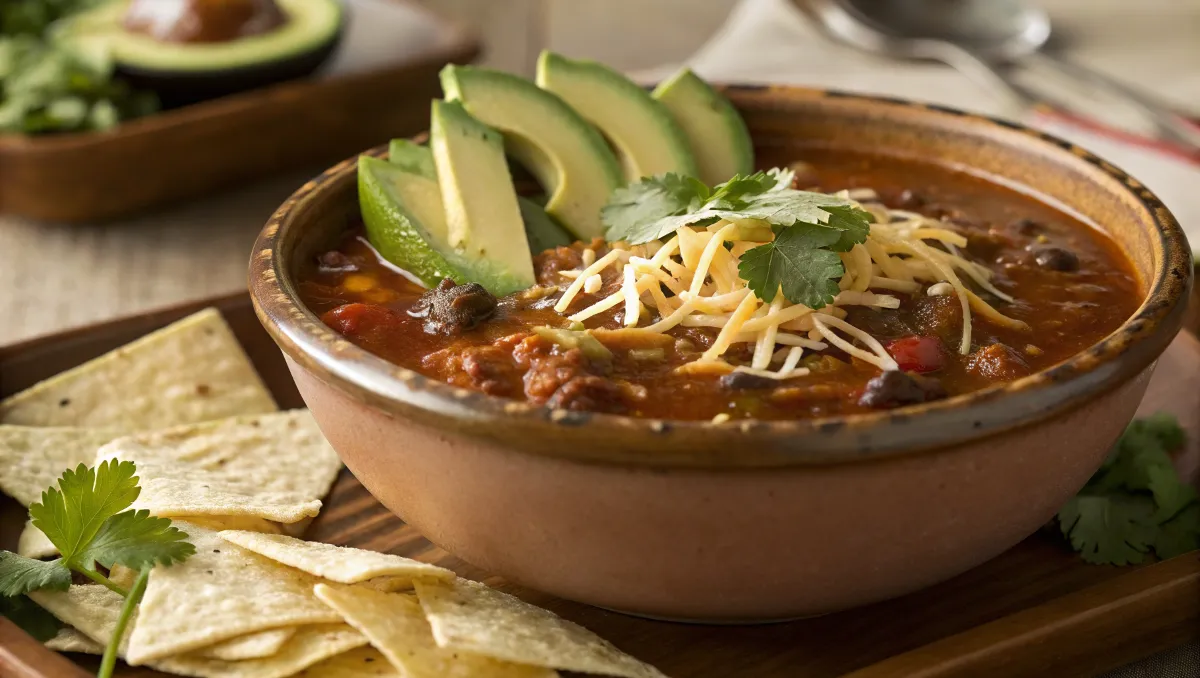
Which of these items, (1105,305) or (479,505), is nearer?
(479,505)

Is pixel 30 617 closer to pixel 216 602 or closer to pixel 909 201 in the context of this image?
pixel 216 602

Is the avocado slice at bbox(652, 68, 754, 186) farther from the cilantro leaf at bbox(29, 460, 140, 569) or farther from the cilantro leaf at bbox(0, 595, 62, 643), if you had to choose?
the cilantro leaf at bbox(0, 595, 62, 643)

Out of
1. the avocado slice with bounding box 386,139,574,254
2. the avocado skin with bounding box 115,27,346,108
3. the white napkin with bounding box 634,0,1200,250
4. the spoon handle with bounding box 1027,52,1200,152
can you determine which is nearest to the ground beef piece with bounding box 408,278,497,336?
the avocado slice with bounding box 386,139,574,254

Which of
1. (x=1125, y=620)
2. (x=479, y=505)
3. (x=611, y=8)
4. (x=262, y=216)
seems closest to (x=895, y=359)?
(x=1125, y=620)

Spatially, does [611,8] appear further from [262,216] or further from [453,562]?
[453,562]

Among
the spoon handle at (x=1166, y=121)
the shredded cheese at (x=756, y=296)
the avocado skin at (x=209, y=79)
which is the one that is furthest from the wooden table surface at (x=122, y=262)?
the spoon handle at (x=1166, y=121)

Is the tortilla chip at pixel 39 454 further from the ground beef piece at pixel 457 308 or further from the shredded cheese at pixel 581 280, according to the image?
the shredded cheese at pixel 581 280
